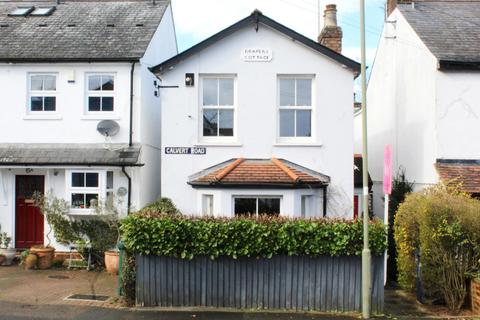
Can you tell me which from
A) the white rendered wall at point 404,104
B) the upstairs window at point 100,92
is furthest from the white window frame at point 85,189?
the white rendered wall at point 404,104

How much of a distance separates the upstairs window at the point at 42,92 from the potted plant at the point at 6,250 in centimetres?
367

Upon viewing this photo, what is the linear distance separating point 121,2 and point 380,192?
11.6 m

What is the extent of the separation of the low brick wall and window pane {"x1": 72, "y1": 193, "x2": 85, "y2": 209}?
973 cm

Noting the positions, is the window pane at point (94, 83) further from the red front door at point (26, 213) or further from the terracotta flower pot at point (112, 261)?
the terracotta flower pot at point (112, 261)

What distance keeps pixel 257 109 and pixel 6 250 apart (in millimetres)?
7843

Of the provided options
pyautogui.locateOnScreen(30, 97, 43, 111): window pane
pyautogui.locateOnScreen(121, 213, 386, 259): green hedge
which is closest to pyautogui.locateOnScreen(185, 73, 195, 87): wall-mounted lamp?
pyautogui.locateOnScreen(30, 97, 43, 111): window pane

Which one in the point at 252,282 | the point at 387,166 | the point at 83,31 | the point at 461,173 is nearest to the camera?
the point at 252,282

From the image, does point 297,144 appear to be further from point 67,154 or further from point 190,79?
point 67,154

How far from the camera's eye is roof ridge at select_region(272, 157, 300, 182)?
468 inches

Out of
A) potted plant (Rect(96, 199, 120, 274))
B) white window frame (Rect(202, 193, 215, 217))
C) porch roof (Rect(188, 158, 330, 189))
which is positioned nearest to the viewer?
porch roof (Rect(188, 158, 330, 189))

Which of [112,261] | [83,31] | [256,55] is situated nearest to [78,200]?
[112,261]

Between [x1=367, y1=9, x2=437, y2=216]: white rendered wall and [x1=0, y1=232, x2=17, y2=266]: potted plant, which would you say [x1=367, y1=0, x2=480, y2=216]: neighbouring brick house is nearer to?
[x1=367, y1=9, x2=437, y2=216]: white rendered wall

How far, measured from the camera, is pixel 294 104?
13312 millimetres

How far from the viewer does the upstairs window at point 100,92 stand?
14.1 metres
